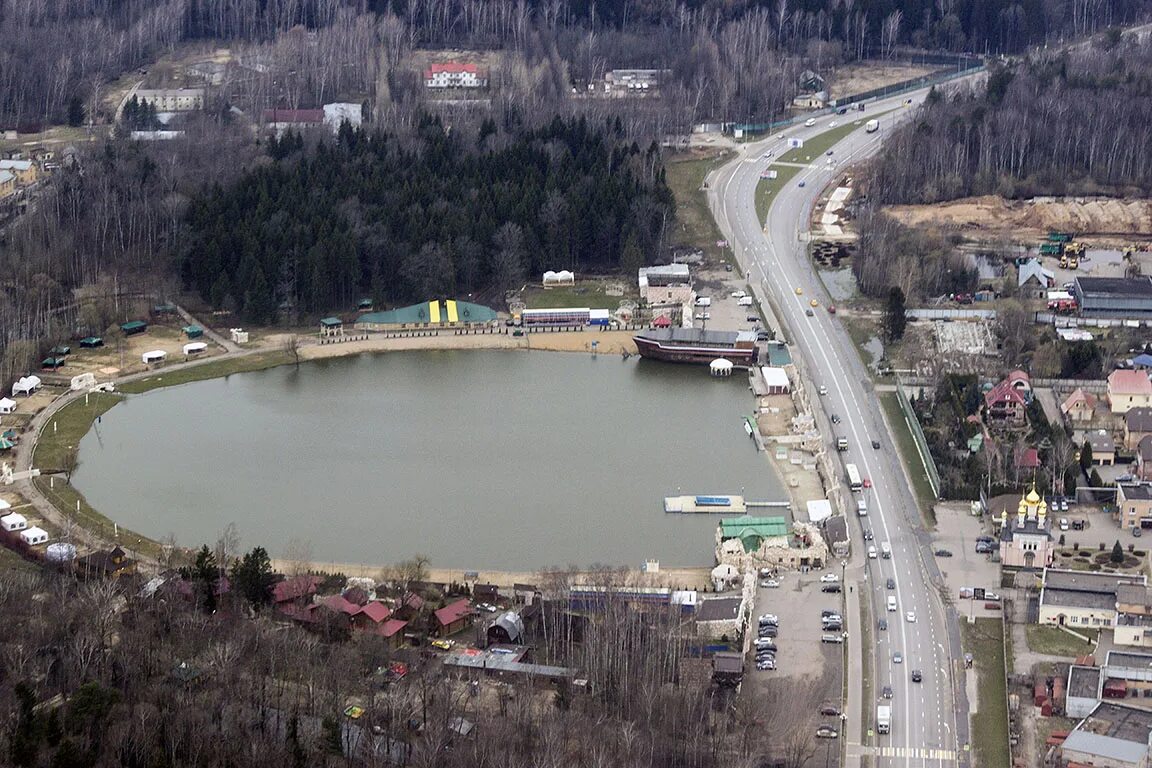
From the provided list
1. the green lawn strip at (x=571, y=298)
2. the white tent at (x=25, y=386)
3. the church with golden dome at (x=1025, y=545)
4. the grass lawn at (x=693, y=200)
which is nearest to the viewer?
the church with golden dome at (x=1025, y=545)

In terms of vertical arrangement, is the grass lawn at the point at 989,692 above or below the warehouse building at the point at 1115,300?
below

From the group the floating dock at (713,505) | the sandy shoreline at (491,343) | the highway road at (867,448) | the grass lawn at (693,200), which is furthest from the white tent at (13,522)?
the grass lawn at (693,200)

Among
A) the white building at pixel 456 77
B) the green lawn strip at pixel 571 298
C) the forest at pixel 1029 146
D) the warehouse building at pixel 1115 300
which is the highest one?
the white building at pixel 456 77

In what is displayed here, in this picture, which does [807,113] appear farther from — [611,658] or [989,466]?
[611,658]

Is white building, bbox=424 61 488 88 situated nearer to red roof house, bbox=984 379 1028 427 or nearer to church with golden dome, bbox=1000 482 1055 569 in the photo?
red roof house, bbox=984 379 1028 427

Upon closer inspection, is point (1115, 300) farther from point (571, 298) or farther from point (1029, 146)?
point (571, 298)

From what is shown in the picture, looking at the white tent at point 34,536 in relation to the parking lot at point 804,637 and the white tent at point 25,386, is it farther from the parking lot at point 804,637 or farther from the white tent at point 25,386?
the parking lot at point 804,637

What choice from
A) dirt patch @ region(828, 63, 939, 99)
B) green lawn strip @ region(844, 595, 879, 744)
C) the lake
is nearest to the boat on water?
the lake
